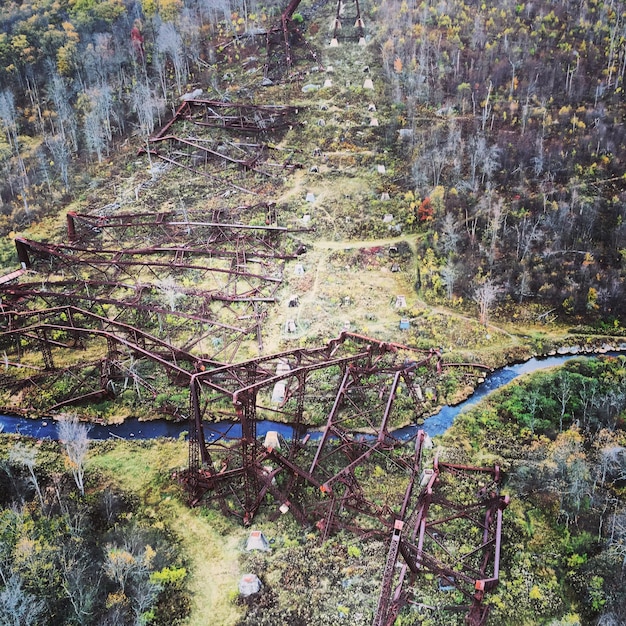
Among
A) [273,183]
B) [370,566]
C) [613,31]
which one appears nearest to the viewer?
[370,566]

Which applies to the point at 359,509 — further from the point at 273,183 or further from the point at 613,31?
the point at 613,31

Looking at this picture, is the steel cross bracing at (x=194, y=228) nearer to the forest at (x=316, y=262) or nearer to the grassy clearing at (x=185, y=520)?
the forest at (x=316, y=262)

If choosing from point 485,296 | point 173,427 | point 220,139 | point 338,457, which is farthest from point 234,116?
point 338,457

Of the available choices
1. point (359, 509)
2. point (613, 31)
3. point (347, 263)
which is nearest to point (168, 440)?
point (359, 509)

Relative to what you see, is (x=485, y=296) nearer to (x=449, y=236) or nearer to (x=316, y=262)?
(x=449, y=236)

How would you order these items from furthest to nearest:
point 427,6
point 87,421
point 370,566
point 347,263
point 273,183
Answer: point 427,6
point 273,183
point 347,263
point 87,421
point 370,566
